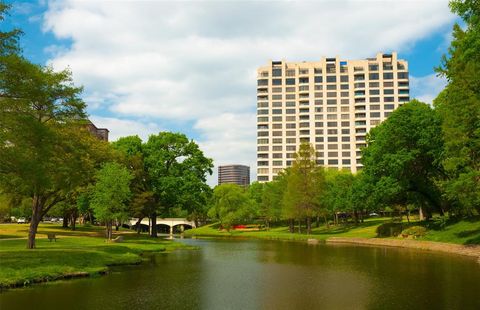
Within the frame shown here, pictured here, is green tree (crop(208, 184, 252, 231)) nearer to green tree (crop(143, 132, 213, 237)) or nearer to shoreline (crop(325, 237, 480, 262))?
green tree (crop(143, 132, 213, 237))

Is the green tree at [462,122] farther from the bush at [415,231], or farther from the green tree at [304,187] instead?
the green tree at [304,187]

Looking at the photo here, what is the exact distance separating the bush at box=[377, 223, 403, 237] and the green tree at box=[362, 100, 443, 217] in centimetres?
441

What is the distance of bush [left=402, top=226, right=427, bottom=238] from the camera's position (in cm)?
6073

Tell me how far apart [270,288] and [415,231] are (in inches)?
1632

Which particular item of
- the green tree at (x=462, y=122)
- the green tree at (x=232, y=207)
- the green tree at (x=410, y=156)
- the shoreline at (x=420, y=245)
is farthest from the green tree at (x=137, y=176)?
the green tree at (x=462, y=122)

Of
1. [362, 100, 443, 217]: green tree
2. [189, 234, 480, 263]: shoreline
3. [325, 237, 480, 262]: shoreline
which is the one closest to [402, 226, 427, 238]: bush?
[189, 234, 480, 263]: shoreline

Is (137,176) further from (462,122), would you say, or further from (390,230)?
(462,122)

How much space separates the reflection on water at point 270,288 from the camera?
22.0 metres

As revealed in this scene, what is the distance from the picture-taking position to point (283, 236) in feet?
301

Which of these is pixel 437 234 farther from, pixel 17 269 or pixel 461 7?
pixel 17 269

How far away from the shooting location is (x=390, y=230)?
68312mm

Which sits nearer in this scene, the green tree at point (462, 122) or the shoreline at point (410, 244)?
the green tree at point (462, 122)

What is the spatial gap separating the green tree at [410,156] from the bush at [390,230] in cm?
441

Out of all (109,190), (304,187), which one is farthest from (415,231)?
(109,190)
